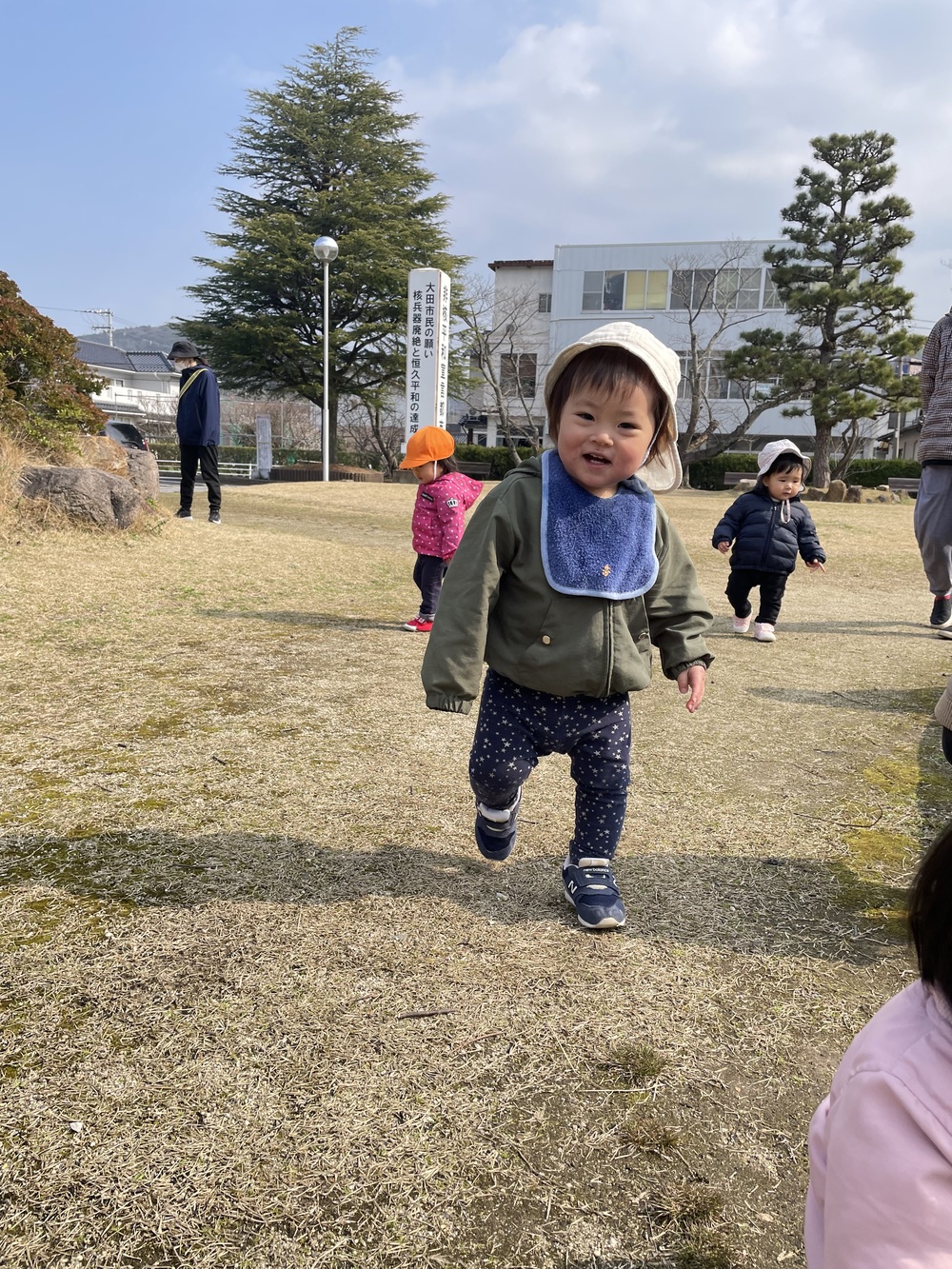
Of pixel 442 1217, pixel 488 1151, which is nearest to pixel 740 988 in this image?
pixel 488 1151

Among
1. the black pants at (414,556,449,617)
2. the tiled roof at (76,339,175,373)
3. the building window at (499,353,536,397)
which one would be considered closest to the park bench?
the building window at (499,353,536,397)

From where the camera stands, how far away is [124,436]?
2284cm

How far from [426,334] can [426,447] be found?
40.4 ft

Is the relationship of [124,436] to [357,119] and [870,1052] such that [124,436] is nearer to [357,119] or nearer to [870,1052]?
[357,119]

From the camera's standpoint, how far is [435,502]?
5.12 meters

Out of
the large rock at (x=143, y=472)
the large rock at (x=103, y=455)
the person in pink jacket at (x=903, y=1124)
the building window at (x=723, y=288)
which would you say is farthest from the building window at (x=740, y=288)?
the person in pink jacket at (x=903, y=1124)

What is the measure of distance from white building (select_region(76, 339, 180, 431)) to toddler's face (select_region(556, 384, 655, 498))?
47.9m

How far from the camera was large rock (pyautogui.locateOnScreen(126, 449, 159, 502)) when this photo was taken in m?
8.61

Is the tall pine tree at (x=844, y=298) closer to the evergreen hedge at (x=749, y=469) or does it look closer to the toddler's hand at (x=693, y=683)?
the evergreen hedge at (x=749, y=469)

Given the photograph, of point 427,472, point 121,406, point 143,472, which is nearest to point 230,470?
point 143,472

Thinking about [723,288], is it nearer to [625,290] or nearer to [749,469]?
[625,290]

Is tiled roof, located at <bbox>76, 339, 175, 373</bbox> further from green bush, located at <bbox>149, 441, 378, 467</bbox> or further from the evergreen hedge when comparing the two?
the evergreen hedge

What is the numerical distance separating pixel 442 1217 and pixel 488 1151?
0.14m

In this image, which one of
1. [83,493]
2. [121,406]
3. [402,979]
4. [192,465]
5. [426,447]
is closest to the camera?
[402,979]
